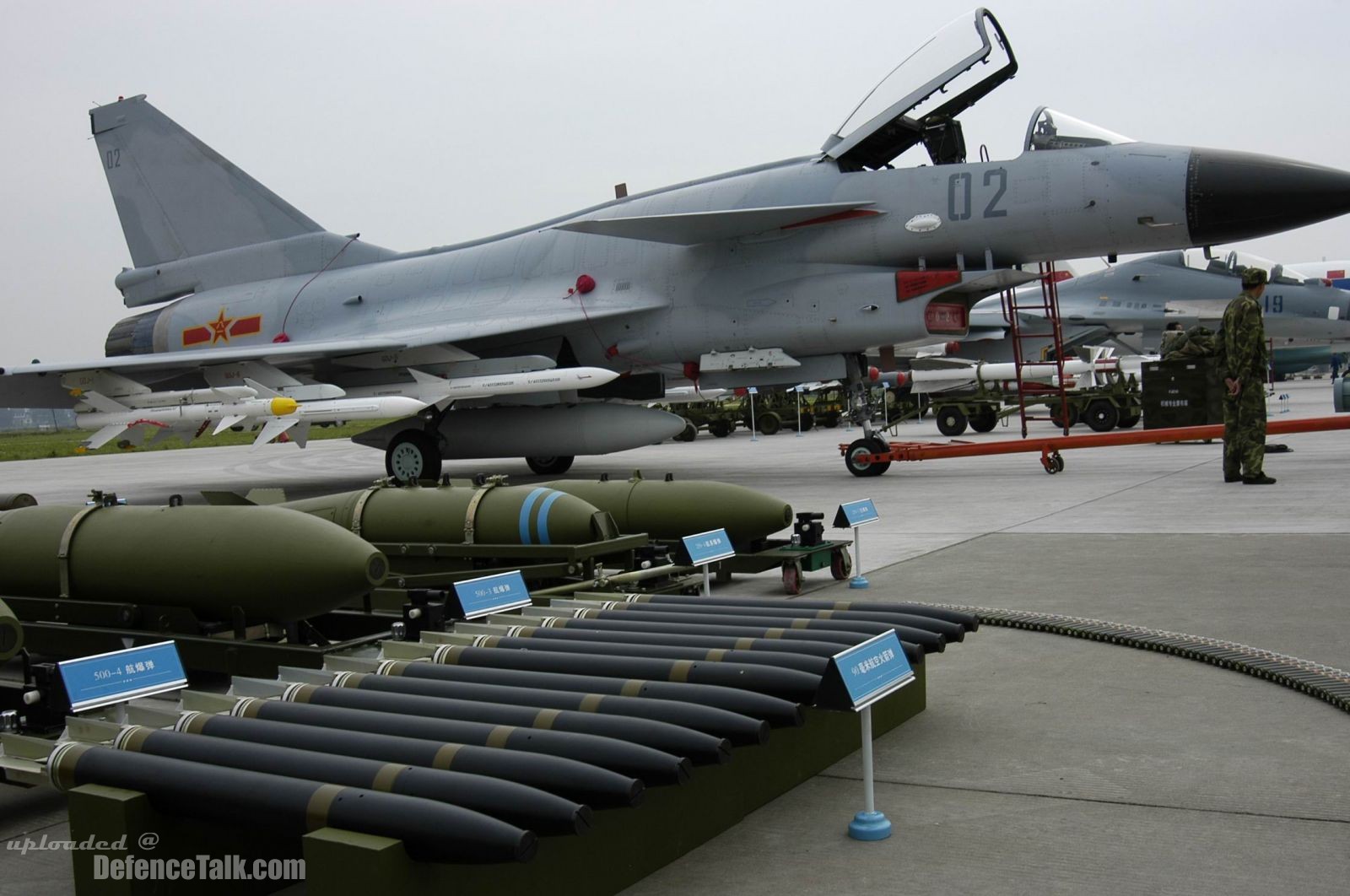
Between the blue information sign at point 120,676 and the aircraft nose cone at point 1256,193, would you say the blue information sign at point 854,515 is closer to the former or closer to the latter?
the blue information sign at point 120,676

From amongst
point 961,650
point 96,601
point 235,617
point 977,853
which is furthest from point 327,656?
point 961,650

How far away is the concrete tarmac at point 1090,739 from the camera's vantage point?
2.67 m

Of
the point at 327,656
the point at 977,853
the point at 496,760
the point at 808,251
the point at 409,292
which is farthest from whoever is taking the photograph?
the point at 409,292

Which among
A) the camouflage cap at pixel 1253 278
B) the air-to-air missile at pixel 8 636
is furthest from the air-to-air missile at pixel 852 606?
the camouflage cap at pixel 1253 278

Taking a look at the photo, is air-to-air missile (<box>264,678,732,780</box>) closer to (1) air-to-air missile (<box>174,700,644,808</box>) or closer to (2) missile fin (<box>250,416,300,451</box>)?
(1) air-to-air missile (<box>174,700,644,808</box>)

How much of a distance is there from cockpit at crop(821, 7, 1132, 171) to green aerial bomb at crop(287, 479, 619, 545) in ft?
20.9

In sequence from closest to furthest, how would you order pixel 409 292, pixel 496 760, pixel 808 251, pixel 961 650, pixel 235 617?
pixel 496 760, pixel 235 617, pixel 961 650, pixel 808 251, pixel 409 292

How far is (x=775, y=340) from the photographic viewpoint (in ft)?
38.2

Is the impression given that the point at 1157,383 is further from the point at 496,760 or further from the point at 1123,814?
the point at 496,760

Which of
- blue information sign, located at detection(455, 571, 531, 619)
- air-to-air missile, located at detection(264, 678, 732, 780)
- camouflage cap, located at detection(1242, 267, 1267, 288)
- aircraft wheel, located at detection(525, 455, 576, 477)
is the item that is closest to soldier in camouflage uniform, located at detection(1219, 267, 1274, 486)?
camouflage cap, located at detection(1242, 267, 1267, 288)

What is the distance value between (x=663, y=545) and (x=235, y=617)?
2.67 metres

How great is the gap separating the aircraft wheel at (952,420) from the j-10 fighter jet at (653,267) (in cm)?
691

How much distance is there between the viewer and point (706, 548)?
17.9ft

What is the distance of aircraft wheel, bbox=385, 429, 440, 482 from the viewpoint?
519 inches
